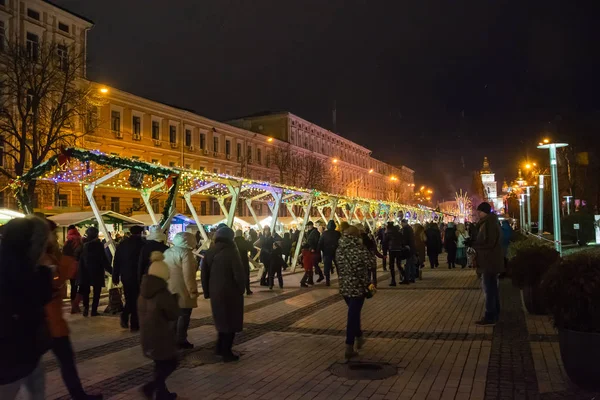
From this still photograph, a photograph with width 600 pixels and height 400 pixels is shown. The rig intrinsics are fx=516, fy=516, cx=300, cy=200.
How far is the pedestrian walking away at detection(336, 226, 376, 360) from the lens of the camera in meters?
6.59

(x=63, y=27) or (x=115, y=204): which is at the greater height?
(x=63, y=27)

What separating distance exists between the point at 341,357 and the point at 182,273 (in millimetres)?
2423

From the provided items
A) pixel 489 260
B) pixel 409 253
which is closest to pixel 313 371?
pixel 489 260

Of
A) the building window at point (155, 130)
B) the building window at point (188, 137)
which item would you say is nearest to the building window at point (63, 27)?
the building window at point (155, 130)

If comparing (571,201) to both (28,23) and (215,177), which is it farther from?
(28,23)

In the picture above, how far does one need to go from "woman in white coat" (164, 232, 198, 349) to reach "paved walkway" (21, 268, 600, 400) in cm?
63

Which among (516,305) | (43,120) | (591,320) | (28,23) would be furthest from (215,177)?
(28,23)

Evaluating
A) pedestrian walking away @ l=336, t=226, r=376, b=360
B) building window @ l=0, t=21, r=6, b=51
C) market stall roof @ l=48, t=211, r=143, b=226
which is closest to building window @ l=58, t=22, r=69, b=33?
building window @ l=0, t=21, r=6, b=51

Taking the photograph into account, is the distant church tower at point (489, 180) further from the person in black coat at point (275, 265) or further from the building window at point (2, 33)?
the person in black coat at point (275, 265)

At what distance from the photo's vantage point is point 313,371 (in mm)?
6074

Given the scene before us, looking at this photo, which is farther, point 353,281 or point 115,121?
point 115,121

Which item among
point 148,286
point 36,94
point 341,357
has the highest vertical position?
point 36,94

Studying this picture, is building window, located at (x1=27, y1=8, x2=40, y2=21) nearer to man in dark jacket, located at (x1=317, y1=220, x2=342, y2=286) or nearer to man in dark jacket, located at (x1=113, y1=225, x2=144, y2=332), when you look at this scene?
A: man in dark jacket, located at (x1=317, y1=220, x2=342, y2=286)

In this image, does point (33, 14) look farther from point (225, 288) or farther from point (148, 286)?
point (148, 286)
